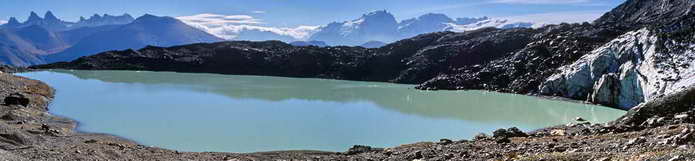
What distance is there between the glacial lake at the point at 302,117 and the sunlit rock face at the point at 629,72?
12.5 ft

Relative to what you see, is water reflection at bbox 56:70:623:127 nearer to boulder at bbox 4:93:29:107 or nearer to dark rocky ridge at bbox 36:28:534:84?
boulder at bbox 4:93:29:107

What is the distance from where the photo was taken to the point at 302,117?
59281 millimetres

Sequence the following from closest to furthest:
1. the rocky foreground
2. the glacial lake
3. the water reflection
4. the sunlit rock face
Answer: the rocky foreground, the glacial lake, the water reflection, the sunlit rock face

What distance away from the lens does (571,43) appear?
10938 centimetres

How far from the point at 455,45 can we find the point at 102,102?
106 m

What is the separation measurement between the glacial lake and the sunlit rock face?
3.81 metres

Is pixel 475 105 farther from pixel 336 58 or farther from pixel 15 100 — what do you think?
pixel 336 58

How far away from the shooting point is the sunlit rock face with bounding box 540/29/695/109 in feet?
207

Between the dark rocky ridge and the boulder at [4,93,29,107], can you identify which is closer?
the boulder at [4,93,29,107]

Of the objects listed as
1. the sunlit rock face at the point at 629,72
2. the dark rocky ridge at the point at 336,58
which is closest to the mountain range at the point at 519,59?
the sunlit rock face at the point at 629,72

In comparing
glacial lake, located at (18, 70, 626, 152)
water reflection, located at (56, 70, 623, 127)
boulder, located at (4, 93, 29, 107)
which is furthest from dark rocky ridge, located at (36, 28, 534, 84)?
boulder, located at (4, 93, 29, 107)

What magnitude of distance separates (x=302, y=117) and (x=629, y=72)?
45617mm

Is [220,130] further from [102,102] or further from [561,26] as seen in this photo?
[561,26]

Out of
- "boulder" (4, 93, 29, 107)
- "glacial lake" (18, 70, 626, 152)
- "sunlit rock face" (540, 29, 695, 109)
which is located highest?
"sunlit rock face" (540, 29, 695, 109)
